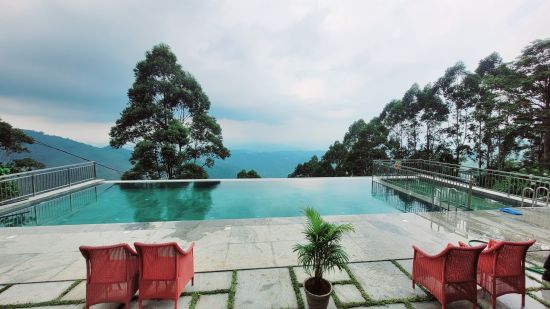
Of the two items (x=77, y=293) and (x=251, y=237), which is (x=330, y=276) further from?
(x=77, y=293)

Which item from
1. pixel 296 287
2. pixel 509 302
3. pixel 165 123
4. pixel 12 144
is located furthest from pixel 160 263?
pixel 12 144

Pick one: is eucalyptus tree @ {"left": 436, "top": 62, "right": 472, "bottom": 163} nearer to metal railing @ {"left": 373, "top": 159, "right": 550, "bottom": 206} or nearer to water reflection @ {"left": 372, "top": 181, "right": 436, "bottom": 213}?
metal railing @ {"left": 373, "top": 159, "right": 550, "bottom": 206}

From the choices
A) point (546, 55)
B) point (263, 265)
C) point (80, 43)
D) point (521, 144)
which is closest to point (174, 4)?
point (80, 43)

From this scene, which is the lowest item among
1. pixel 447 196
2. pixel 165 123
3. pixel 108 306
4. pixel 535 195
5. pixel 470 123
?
pixel 108 306

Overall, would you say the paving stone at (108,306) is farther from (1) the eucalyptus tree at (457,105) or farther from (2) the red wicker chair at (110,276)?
(1) the eucalyptus tree at (457,105)

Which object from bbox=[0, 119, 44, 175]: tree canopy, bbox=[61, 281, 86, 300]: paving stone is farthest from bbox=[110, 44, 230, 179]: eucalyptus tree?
bbox=[61, 281, 86, 300]: paving stone

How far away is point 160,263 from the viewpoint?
2.36 m

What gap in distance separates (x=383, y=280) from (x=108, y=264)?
3.20 metres

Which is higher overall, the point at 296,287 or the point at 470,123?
the point at 470,123

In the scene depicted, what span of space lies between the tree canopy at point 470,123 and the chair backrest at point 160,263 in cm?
1202

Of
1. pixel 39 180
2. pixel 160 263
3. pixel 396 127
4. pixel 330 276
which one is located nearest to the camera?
pixel 160 263

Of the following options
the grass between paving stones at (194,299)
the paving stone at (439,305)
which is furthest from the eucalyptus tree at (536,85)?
the grass between paving stones at (194,299)

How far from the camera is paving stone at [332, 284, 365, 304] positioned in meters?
2.56

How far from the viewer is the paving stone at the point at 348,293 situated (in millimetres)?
2557
